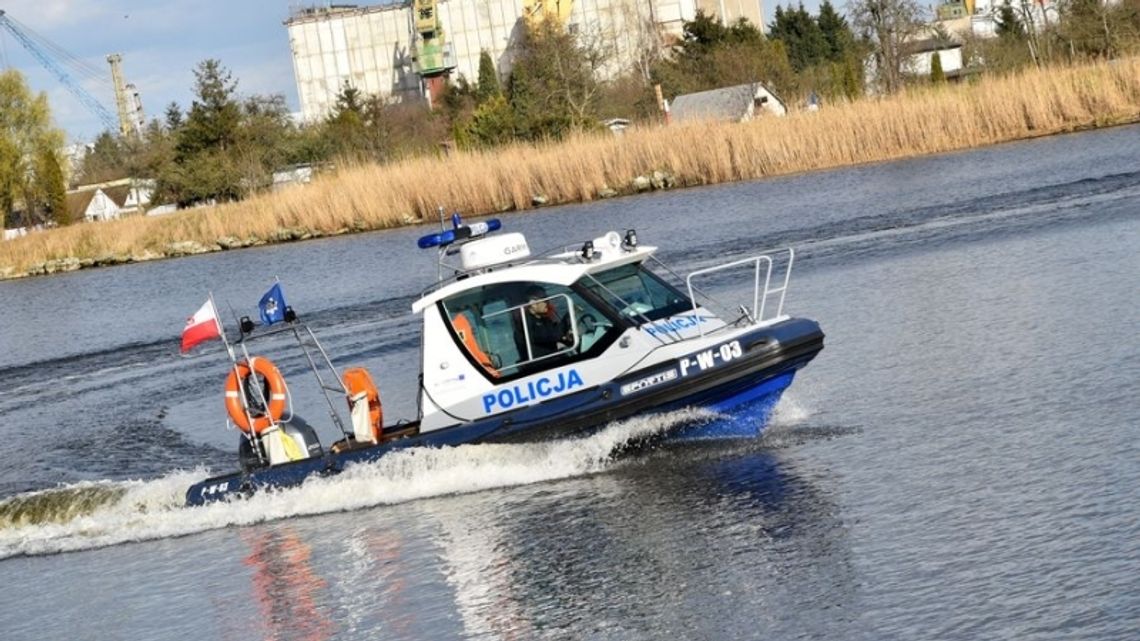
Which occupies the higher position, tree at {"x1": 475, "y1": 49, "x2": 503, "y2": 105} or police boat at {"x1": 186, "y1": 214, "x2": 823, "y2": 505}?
tree at {"x1": 475, "y1": 49, "x2": 503, "y2": 105}

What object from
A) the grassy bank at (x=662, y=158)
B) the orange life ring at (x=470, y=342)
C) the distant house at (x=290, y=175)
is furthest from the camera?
the distant house at (x=290, y=175)

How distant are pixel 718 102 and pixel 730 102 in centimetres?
59

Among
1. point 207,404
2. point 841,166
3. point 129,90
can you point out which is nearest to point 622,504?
point 207,404

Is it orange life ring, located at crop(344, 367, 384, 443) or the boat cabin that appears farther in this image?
orange life ring, located at crop(344, 367, 384, 443)

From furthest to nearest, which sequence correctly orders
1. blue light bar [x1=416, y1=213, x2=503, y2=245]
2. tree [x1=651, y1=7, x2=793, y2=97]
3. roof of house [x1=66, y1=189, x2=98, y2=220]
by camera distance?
roof of house [x1=66, y1=189, x2=98, y2=220] → tree [x1=651, y1=7, x2=793, y2=97] → blue light bar [x1=416, y1=213, x2=503, y2=245]

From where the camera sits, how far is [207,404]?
26.3m

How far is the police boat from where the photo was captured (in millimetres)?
16125

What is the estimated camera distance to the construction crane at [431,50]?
12062cm

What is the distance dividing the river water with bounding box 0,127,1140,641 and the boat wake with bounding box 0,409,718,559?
3cm

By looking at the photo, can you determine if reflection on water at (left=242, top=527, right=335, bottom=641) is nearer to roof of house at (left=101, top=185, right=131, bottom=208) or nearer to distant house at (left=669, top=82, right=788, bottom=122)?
distant house at (left=669, top=82, right=788, bottom=122)

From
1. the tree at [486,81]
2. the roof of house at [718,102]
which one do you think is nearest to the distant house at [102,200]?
the tree at [486,81]

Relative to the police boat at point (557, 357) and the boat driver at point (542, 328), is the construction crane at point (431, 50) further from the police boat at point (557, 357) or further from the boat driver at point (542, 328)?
the boat driver at point (542, 328)

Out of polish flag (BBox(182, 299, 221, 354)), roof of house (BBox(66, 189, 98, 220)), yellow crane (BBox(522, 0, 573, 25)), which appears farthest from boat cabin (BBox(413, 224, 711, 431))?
roof of house (BBox(66, 189, 98, 220))

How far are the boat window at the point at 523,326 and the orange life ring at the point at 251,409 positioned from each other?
2.14 metres
